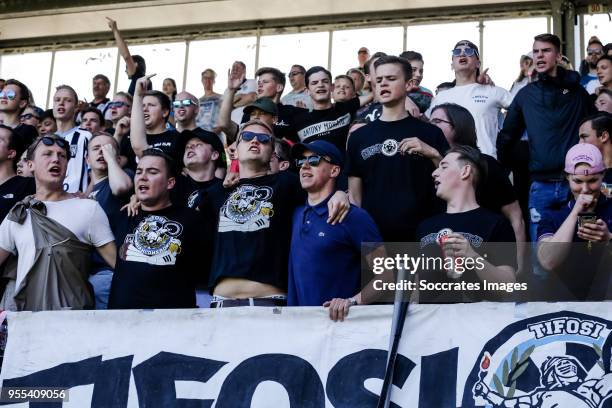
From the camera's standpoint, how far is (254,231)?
5719 mm

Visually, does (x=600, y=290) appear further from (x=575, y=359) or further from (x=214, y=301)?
(x=214, y=301)

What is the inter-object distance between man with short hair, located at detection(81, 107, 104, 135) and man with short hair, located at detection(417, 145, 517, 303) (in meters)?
5.06

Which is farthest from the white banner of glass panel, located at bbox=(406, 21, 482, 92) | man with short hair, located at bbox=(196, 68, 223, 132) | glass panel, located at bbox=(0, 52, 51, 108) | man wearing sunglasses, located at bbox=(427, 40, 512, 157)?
glass panel, located at bbox=(0, 52, 51, 108)

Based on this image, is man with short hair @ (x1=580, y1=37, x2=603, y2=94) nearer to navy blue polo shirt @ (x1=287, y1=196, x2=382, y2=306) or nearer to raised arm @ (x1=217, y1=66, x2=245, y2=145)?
raised arm @ (x1=217, y1=66, x2=245, y2=145)

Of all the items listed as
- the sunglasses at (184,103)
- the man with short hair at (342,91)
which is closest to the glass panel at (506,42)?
the man with short hair at (342,91)

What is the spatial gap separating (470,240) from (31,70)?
14.4 metres

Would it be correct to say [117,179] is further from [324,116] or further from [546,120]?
[546,120]

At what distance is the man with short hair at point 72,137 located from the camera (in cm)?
891

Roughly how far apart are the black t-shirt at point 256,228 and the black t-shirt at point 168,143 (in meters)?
2.11

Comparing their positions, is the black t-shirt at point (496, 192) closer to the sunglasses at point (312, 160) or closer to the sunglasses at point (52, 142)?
the sunglasses at point (312, 160)

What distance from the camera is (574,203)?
18.5 feet

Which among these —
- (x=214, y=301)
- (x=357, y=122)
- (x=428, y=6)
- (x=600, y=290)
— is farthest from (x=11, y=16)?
(x=600, y=290)

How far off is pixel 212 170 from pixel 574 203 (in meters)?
3.23

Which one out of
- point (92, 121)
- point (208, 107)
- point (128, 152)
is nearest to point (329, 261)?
point (128, 152)
